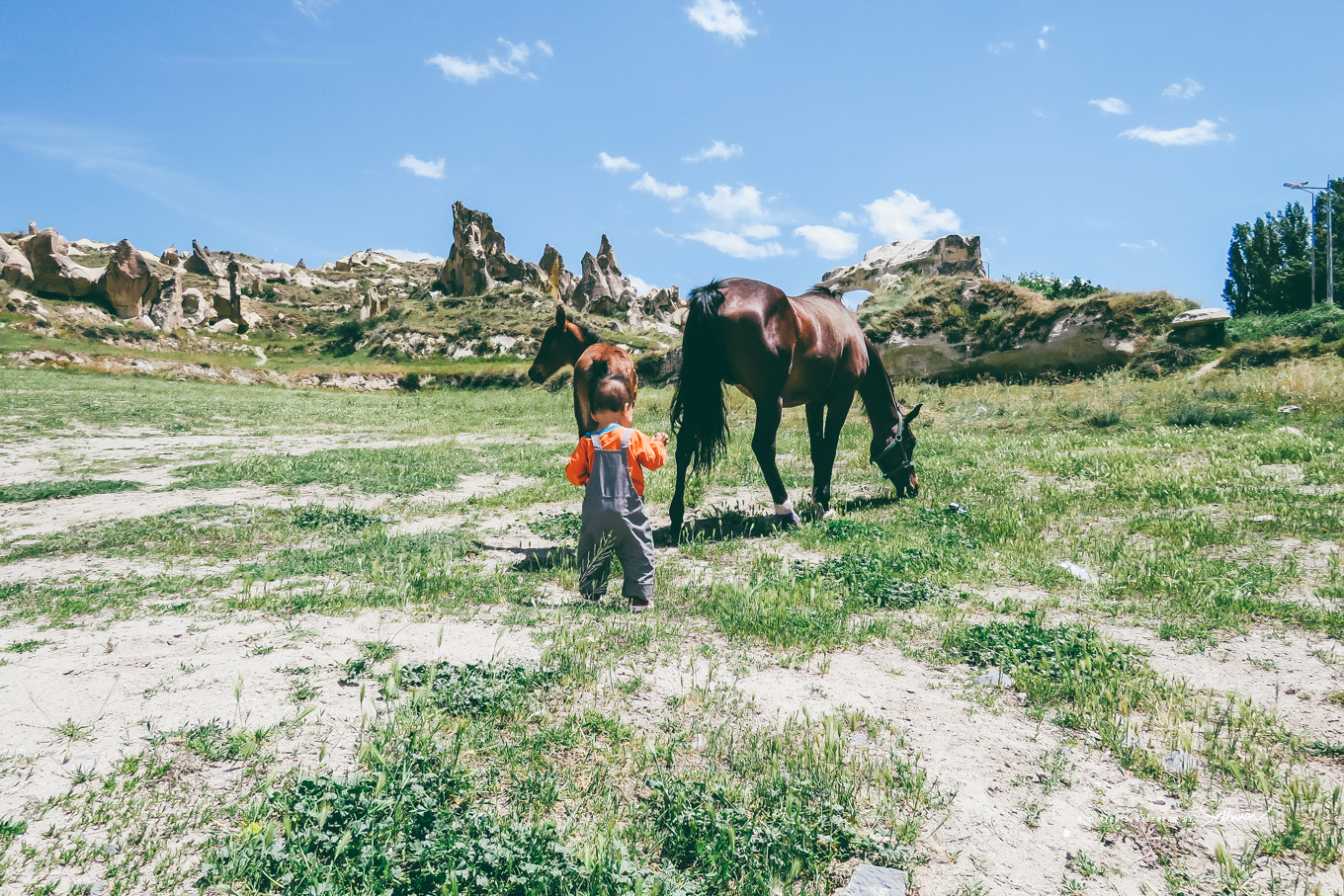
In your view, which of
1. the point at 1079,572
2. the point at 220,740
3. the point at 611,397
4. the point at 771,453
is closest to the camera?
the point at 220,740

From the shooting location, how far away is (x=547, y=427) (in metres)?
20.9

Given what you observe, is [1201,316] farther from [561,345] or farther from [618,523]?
[618,523]

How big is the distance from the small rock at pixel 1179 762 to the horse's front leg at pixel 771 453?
4.74 meters

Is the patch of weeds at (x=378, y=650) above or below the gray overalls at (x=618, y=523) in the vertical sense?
below

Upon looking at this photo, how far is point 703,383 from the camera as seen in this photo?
7.47m

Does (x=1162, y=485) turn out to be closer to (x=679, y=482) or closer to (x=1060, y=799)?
(x=679, y=482)

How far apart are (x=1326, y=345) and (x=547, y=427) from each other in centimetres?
2158

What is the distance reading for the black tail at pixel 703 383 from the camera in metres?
7.45

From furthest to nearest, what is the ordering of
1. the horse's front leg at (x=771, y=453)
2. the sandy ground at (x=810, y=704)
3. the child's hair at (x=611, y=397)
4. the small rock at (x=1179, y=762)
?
the horse's front leg at (x=771, y=453), the child's hair at (x=611, y=397), the small rock at (x=1179, y=762), the sandy ground at (x=810, y=704)

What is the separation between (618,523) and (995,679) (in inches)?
107

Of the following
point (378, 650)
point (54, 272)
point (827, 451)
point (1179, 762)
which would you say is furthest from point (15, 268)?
point (1179, 762)

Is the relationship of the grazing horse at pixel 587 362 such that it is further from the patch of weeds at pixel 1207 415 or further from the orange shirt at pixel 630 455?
the patch of weeds at pixel 1207 415

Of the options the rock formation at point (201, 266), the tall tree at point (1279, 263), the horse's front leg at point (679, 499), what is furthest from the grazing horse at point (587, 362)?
the rock formation at point (201, 266)

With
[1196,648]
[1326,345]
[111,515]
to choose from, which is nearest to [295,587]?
[111,515]
